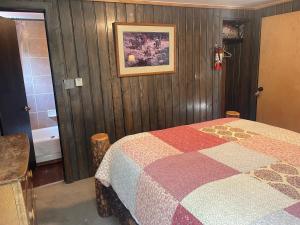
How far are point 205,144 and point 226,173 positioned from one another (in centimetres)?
46

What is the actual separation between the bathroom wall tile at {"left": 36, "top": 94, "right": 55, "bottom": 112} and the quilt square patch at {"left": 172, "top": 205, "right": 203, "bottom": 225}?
353 cm

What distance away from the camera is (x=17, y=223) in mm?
1142

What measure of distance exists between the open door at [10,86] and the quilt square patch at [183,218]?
256 cm

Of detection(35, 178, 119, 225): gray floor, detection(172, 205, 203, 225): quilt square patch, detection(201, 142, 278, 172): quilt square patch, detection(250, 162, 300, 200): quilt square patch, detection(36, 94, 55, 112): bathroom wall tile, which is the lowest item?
detection(35, 178, 119, 225): gray floor

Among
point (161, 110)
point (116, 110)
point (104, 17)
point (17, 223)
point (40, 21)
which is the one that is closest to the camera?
point (17, 223)

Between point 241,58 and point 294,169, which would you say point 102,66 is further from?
point 241,58

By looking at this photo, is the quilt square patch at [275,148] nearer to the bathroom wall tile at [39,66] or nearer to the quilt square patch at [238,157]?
the quilt square patch at [238,157]

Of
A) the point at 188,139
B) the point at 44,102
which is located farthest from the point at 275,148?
the point at 44,102

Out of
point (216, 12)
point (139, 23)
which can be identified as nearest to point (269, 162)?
point (139, 23)

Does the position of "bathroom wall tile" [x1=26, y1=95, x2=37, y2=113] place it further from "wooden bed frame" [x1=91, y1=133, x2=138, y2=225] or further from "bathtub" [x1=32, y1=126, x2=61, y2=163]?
"wooden bed frame" [x1=91, y1=133, x2=138, y2=225]

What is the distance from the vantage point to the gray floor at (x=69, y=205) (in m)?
2.14

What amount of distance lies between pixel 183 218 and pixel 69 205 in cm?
172

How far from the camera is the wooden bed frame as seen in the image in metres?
1.81

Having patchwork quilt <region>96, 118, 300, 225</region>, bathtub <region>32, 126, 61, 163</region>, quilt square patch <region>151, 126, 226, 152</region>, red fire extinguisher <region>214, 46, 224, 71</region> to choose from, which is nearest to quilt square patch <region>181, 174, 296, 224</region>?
patchwork quilt <region>96, 118, 300, 225</region>
